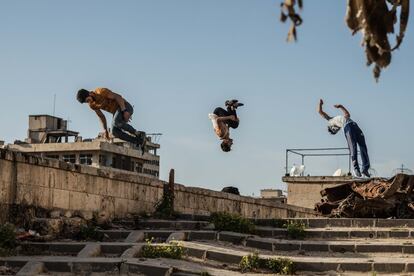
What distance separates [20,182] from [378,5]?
28.2 ft

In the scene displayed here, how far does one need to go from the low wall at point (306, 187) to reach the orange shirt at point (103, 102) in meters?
14.1

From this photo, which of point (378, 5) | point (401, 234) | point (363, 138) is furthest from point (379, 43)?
point (363, 138)

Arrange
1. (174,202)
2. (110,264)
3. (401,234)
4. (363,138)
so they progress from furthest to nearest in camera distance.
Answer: (363,138), (174,202), (401,234), (110,264)

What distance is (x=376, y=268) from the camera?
10.1 metres

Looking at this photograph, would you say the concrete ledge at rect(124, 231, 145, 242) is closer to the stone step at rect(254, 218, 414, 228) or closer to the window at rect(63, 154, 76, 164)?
the stone step at rect(254, 218, 414, 228)

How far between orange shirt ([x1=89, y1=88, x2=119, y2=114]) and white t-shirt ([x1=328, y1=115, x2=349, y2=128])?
5747 mm

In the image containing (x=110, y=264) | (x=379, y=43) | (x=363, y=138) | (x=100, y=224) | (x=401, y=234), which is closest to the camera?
(x=379, y=43)

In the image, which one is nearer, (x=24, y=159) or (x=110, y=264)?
(x=110, y=264)

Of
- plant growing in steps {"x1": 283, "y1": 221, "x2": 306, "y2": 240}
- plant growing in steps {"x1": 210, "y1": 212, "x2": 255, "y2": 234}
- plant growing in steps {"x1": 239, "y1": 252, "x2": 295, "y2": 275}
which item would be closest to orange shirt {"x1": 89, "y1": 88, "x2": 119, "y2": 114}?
plant growing in steps {"x1": 210, "y1": 212, "x2": 255, "y2": 234}

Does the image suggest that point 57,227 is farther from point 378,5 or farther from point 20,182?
point 378,5

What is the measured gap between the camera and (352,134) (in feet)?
61.2

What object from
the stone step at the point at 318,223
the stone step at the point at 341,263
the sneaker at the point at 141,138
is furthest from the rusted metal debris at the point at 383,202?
the stone step at the point at 341,263

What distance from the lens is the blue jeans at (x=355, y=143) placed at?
18641 mm

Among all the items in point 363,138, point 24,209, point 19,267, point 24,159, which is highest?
point 363,138
